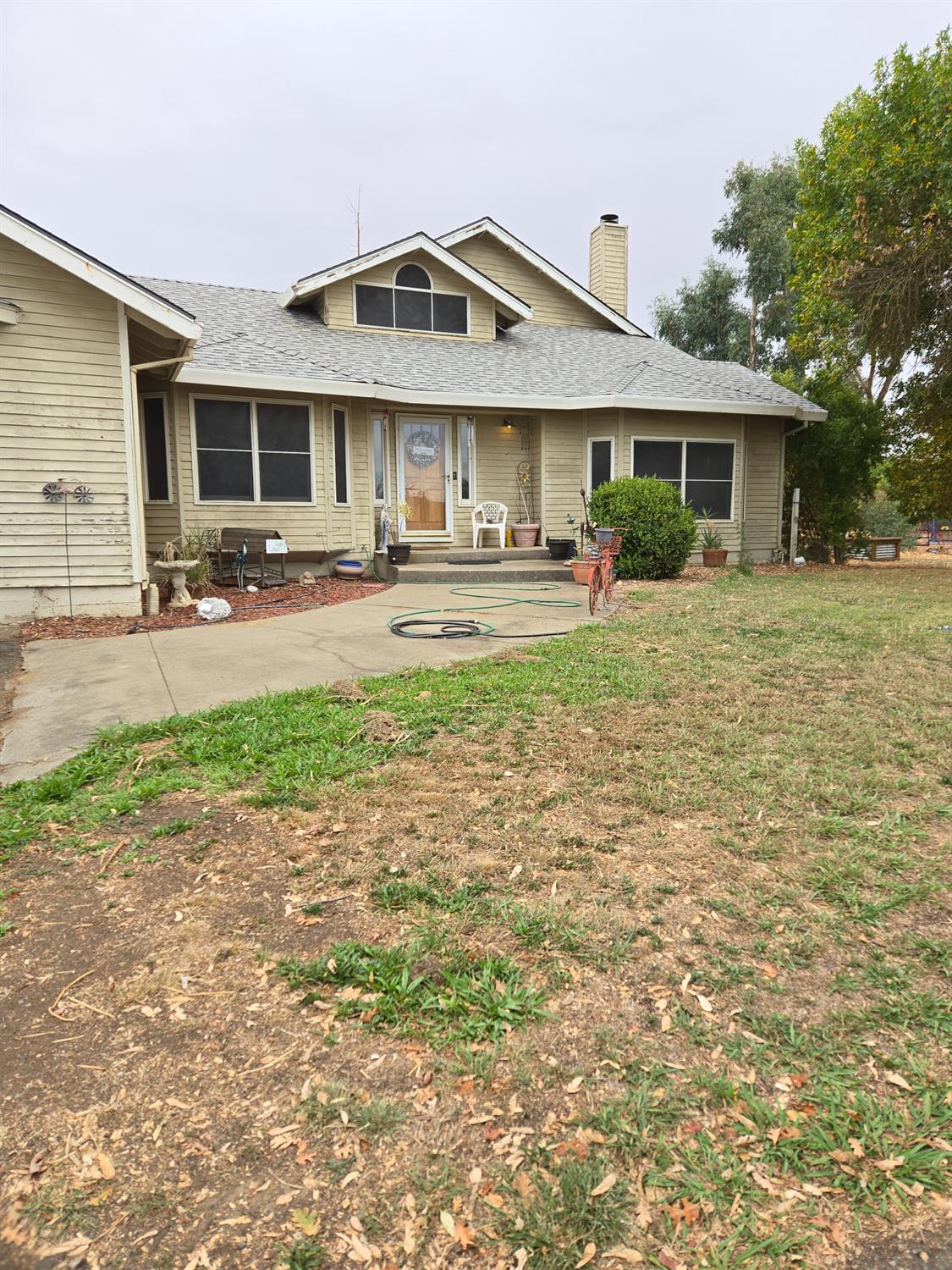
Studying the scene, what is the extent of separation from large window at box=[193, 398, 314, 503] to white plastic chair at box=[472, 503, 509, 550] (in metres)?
3.01

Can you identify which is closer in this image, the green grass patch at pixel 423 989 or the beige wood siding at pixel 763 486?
the green grass patch at pixel 423 989

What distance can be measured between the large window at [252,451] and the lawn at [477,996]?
8149 millimetres

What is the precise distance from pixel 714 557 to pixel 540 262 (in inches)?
299

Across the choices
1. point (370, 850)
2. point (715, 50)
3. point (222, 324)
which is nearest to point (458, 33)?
point (715, 50)

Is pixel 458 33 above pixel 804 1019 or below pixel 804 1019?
above

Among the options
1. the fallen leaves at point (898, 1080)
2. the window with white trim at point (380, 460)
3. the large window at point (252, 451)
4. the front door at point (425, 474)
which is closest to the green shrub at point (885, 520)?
the front door at point (425, 474)

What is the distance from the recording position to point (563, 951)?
223cm

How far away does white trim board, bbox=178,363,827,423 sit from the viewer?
10.7m

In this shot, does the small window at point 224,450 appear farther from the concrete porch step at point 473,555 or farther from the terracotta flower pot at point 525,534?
the terracotta flower pot at point 525,534

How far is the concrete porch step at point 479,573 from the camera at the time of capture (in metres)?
Answer: 11.1

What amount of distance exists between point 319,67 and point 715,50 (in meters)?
11.6

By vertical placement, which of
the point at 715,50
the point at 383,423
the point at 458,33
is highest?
the point at 715,50

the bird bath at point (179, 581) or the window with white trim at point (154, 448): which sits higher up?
the window with white trim at point (154, 448)

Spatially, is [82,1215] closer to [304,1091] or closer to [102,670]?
[304,1091]
